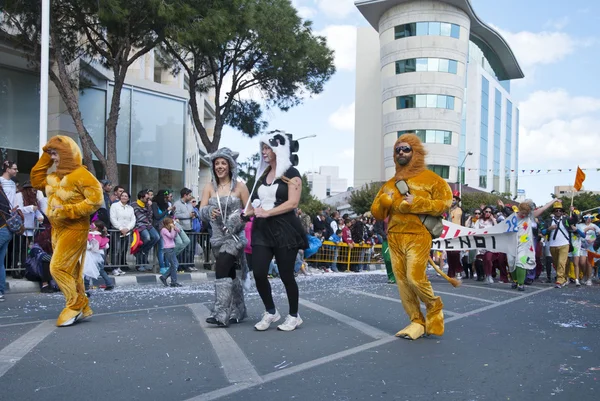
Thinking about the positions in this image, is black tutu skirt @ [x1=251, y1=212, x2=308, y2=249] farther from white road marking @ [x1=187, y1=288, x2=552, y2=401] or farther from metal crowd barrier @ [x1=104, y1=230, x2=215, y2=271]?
metal crowd barrier @ [x1=104, y1=230, x2=215, y2=271]

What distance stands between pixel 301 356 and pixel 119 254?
354 inches

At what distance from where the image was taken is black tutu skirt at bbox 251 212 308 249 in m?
6.48

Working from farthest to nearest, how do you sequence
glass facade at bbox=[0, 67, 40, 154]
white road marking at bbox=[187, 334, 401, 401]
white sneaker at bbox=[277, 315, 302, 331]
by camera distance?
1. glass facade at bbox=[0, 67, 40, 154]
2. white sneaker at bbox=[277, 315, 302, 331]
3. white road marking at bbox=[187, 334, 401, 401]

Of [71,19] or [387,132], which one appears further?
→ [387,132]

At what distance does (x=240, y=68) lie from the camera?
24.5 metres

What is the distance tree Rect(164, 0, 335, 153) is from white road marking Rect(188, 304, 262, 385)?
561 inches

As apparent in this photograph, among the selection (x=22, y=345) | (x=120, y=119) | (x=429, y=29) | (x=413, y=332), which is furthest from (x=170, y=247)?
(x=429, y=29)

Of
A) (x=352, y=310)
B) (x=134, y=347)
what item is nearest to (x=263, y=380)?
(x=134, y=347)

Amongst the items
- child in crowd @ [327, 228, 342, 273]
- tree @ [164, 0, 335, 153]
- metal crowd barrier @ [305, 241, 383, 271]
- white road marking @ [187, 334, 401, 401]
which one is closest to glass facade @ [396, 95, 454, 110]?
tree @ [164, 0, 335, 153]

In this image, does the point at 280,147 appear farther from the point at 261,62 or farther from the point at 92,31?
the point at 261,62

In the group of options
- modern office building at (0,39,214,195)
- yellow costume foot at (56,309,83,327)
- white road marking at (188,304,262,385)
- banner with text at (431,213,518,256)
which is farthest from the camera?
modern office building at (0,39,214,195)

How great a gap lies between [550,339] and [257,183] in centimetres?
328

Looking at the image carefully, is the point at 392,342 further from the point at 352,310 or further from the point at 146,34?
the point at 146,34

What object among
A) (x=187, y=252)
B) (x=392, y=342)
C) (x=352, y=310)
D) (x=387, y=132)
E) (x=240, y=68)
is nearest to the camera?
(x=392, y=342)
